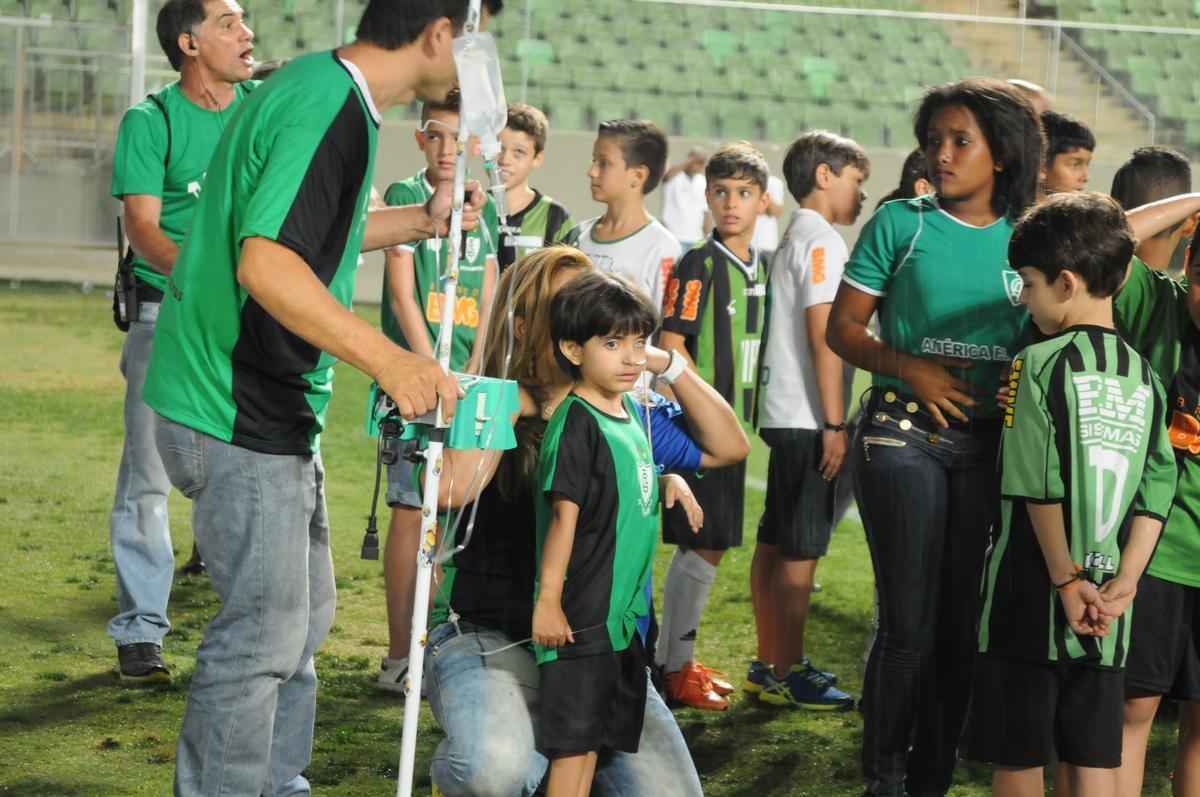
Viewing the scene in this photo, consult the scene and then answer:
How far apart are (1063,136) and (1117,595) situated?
207cm

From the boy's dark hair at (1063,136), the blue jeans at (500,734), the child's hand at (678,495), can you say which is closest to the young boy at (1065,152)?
the boy's dark hair at (1063,136)

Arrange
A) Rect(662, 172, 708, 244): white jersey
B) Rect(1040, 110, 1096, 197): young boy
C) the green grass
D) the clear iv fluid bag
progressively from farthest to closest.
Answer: Rect(662, 172, 708, 244): white jersey
Rect(1040, 110, 1096, 197): young boy
the green grass
the clear iv fluid bag

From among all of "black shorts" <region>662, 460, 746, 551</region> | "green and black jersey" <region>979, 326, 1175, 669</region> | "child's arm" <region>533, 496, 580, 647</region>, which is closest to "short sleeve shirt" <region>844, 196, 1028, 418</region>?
"green and black jersey" <region>979, 326, 1175, 669</region>

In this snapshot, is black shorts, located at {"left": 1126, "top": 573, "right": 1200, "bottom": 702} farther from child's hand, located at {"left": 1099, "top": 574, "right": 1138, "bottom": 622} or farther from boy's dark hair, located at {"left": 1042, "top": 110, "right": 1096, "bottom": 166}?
boy's dark hair, located at {"left": 1042, "top": 110, "right": 1096, "bottom": 166}

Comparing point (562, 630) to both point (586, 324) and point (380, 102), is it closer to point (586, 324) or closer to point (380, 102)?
point (586, 324)

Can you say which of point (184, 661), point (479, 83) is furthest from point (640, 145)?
point (479, 83)

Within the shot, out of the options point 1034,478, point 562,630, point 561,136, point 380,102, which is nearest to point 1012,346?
point 1034,478

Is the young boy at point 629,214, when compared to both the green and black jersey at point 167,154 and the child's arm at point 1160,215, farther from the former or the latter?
the child's arm at point 1160,215

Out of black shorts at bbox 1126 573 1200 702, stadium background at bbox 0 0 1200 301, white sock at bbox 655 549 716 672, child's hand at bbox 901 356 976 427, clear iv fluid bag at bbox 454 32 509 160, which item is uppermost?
stadium background at bbox 0 0 1200 301

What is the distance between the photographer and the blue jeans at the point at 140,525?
466 cm

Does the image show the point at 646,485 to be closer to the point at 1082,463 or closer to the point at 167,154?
the point at 1082,463

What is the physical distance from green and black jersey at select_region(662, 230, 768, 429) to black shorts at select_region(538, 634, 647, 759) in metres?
2.06

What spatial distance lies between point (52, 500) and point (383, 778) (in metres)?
3.78

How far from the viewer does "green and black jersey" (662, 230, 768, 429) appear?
502 cm
